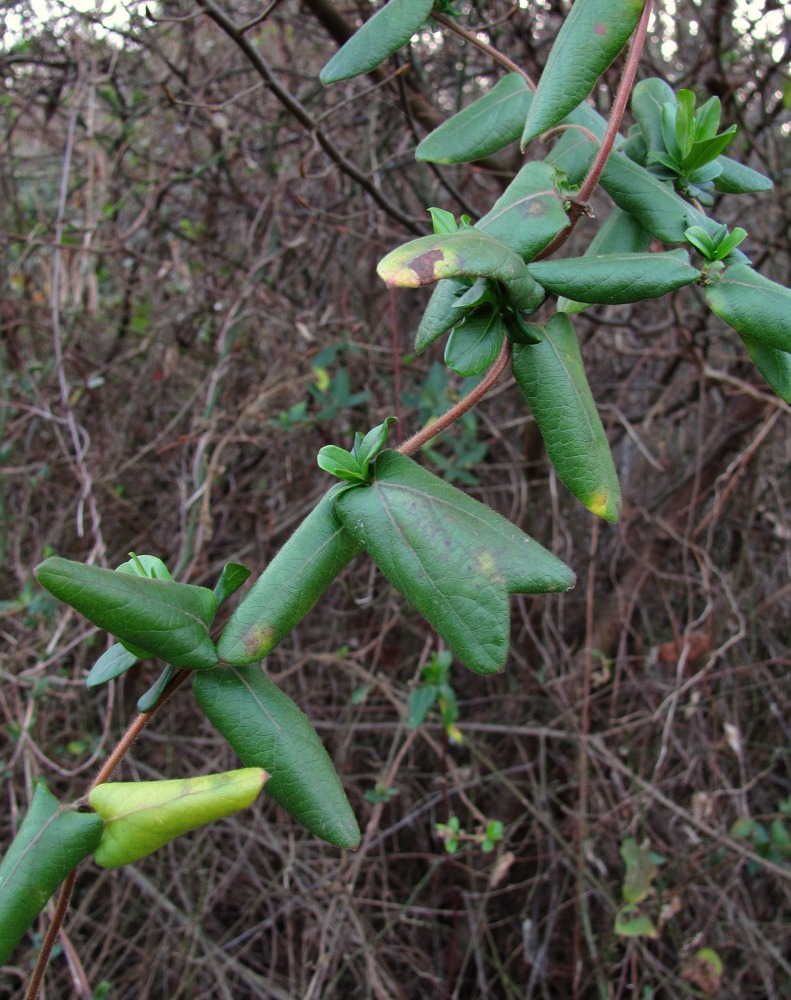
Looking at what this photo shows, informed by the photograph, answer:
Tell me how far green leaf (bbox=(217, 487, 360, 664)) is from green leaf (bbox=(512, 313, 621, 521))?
0.61 ft

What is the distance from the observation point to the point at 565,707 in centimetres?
209

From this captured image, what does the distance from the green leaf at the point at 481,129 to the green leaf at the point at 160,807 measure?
67cm

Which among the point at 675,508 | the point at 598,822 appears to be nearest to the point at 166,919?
the point at 598,822

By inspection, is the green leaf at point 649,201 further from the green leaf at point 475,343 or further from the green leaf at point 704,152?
the green leaf at point 475,343

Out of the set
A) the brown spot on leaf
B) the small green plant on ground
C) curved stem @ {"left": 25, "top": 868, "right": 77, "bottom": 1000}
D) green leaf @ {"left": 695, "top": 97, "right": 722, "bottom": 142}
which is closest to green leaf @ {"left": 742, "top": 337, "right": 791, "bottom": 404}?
the small green plant on ground

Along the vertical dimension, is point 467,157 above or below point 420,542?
above

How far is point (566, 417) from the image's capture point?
0.66 m

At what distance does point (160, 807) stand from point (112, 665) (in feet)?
0.58

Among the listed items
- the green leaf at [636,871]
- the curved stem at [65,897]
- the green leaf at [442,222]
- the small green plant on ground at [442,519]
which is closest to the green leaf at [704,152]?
the small green plant on ground at [442,519]

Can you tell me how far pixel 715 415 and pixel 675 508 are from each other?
1.14 feet

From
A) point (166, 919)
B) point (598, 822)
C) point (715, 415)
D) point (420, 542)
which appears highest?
point (420, 542)

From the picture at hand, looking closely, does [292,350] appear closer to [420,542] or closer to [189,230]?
[189,230]

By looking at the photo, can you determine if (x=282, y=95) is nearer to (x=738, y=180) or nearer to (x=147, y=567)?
(x=738, y=180)

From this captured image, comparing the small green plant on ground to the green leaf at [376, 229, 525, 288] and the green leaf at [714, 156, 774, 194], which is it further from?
the green leaf at [714, 156, 774, 194]
